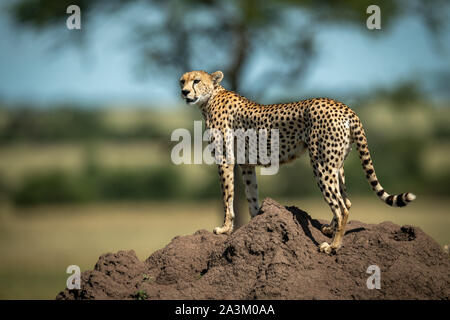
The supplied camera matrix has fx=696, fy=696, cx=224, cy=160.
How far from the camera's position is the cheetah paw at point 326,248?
6.11 metres

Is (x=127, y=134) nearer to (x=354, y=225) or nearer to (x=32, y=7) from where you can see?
(x=32, y=7)

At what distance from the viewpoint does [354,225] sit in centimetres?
673

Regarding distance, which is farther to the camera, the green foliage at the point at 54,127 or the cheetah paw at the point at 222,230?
the green foliage at the point at 54,127

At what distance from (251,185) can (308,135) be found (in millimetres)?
1145

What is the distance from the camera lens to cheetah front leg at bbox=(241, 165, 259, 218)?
23.4 ft

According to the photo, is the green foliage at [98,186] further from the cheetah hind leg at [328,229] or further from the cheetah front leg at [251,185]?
the cheetah hind leg at [328,229]

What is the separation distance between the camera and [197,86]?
7.19 m

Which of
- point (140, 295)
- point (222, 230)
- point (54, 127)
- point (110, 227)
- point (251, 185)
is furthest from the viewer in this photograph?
point (54, 127)

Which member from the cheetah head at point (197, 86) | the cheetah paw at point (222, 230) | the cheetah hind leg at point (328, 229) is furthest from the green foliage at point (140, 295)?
the cheetah head at point (197, 86)

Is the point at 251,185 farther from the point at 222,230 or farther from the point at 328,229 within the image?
the point at 328,229

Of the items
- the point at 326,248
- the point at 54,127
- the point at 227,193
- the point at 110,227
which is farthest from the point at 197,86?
the point at 54,127

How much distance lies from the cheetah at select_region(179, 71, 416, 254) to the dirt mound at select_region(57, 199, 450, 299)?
0.81 ft

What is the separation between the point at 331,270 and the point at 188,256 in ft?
4.58
